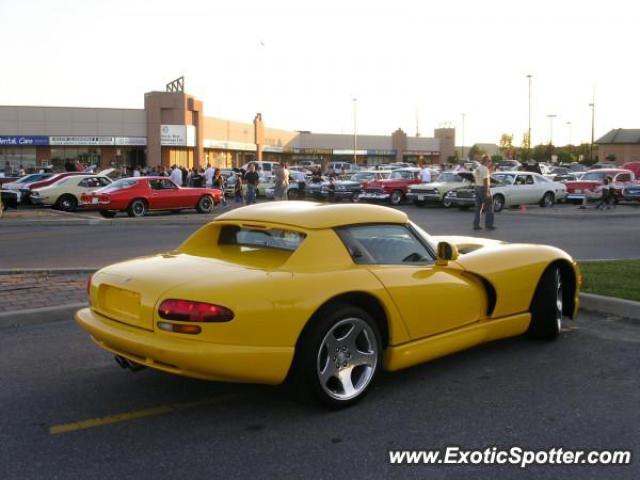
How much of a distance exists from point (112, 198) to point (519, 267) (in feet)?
55.4

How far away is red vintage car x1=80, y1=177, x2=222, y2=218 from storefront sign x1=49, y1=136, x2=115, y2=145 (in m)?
31.5

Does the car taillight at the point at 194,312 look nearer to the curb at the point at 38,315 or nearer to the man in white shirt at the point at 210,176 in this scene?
the curb at the point at 38,315

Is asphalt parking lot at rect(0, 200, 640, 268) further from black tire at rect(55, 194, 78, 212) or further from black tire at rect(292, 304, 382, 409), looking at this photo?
black tire at rect(292, 304, 382, 409)

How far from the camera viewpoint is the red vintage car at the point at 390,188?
90.5 ft

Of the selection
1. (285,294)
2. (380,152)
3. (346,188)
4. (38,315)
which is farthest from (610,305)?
(380,152)

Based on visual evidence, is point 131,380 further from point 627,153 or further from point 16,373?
point 627,153

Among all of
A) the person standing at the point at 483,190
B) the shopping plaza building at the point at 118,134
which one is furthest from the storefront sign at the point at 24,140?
the person standing at the point at 483,190

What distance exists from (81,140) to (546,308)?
50.2 metres

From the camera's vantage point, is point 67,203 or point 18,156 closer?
point 67,203

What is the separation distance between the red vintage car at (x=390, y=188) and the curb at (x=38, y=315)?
2125 centimetres

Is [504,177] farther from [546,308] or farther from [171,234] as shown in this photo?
[546,308]

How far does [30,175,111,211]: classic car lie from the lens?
77.6 ft

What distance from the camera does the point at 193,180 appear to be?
3156 centimetres

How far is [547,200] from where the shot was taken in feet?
84.0
